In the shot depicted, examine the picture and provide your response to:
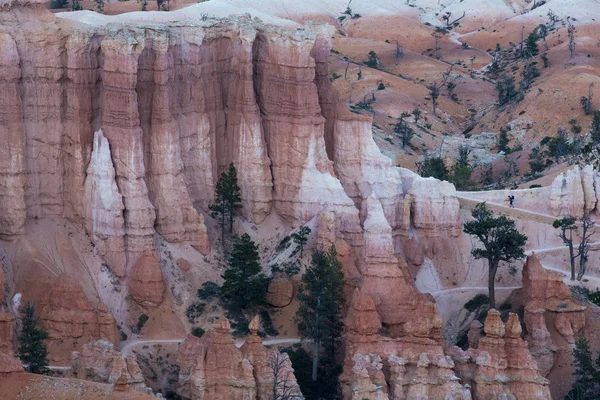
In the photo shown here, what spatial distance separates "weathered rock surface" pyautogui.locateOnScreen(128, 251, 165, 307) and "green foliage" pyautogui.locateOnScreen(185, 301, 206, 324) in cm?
141

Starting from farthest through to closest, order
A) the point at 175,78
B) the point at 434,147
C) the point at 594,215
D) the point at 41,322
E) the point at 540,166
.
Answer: the point at 434,147, the point at 540,166, the point at 594,215, the point at 175,78, the point at 41,322

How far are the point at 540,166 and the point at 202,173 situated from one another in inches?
1558

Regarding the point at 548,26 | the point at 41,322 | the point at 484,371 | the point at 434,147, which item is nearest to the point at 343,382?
the point at 484,371

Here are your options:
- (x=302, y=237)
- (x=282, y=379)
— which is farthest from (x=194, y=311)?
(x=282, y=379)

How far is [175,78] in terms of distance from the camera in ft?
294

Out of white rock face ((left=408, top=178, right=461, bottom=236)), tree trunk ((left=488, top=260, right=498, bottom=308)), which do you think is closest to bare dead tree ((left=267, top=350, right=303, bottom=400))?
tree trunk ((left=488, top=260, right=498, bottom=308))

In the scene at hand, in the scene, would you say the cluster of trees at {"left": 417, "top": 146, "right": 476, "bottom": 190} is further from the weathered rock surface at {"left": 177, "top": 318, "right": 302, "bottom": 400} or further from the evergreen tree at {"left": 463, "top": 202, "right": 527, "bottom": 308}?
the weathered rock surface at {"left": 177, "top": 318, "right": 302, "bottom": 400}

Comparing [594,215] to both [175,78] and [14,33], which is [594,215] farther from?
[14,33]

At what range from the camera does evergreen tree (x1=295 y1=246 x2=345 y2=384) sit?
3381 inches

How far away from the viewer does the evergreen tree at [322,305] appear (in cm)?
8588

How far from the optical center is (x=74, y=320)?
82812 mm

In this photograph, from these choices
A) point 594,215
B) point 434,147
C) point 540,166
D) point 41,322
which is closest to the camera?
point 41,322

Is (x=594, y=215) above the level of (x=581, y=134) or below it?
below

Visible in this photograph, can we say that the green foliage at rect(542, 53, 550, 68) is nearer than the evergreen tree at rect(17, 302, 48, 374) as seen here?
No
